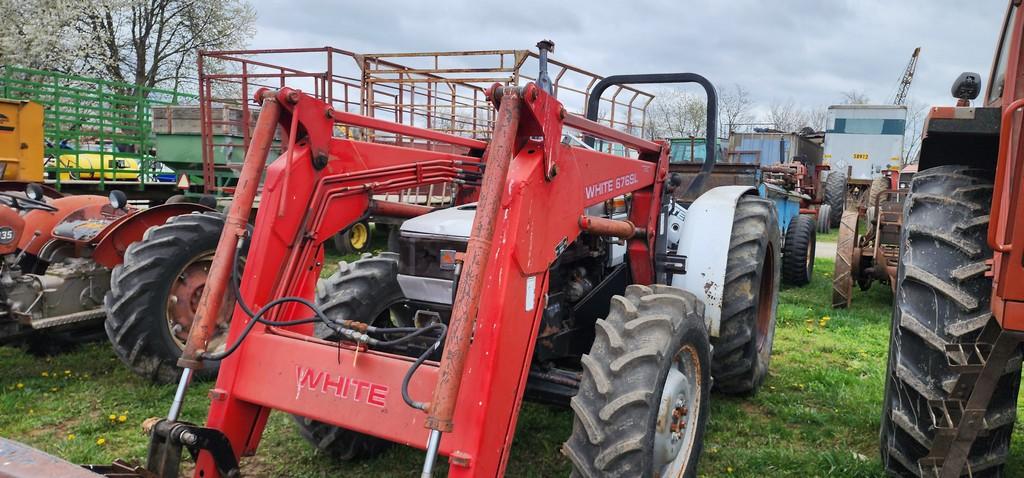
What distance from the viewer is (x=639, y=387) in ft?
8.13

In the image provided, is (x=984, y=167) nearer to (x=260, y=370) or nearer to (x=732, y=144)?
(x=260, y=370)

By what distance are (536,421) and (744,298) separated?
1.40m

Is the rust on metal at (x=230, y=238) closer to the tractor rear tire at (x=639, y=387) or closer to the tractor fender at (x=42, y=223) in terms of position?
the tractor rear tire at (x=639, y=387)

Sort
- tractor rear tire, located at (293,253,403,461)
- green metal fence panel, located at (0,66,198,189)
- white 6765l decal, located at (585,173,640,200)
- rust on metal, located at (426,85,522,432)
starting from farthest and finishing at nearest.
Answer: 1. green metal fence panel, located at (0,66,198,189)
2. tractor rear tire, located at (293,253,403,461)
3. white 6765l decal, located at (585,173,640,200)
4. rust on metal, located at (426,85,522,432)

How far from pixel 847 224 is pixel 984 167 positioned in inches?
182

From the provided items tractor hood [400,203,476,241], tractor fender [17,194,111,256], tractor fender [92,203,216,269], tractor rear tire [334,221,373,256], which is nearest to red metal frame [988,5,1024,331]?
tractor hood [400,203,476,241]

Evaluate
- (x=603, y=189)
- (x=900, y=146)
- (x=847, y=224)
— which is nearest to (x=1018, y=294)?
(x=603, y=189)

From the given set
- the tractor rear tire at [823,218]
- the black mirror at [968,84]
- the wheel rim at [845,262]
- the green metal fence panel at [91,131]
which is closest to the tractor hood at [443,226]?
the black mirror at [968,84]

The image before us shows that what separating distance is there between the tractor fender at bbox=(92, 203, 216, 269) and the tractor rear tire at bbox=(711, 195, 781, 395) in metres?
4.14

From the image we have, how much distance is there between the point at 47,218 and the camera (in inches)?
209

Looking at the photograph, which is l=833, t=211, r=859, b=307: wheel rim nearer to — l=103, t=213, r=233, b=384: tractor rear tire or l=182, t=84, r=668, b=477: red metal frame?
l=182, t=84, r=668, b=477: red metal frame

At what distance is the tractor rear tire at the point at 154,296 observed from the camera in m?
4.48

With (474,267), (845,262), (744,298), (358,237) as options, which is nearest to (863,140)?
(845,262)

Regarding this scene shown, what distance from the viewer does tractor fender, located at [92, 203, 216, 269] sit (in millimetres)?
4961
